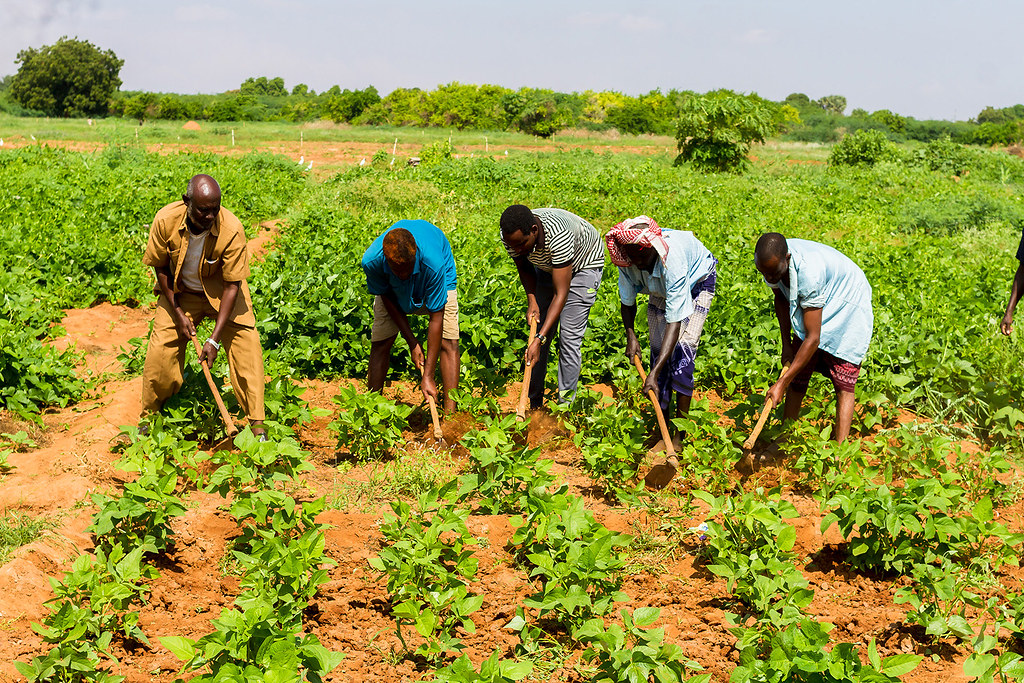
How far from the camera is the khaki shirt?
13.8ft

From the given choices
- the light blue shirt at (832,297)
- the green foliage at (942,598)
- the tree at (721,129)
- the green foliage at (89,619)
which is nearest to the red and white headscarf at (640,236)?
the light blue shirt at (832,297)

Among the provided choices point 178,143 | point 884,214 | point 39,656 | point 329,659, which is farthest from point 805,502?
point 178,143

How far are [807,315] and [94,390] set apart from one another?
15.1 feet

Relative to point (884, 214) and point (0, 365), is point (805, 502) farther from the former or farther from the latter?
point (884, 214)

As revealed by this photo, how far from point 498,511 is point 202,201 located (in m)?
2.10

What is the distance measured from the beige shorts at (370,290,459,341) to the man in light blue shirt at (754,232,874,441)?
184 centimetres

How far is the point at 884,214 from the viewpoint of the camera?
12594 millimetres

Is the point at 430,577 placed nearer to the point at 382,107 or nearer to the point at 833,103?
the point at 382,107

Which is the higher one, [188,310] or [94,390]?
[188,310]

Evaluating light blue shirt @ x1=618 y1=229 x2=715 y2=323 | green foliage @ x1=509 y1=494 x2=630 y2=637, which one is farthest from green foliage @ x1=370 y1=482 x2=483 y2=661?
light blue shirt @ x1=618 y1=229 x2=715 y2=323

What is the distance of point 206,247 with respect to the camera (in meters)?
4.21

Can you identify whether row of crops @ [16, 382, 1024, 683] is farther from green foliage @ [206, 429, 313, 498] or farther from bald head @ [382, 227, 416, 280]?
bald head @ [382, 227, 416, 280]

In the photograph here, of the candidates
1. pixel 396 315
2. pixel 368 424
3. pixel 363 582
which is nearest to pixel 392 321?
pixel 396 315

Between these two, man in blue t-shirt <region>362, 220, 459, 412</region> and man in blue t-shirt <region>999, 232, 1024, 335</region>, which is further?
man in blue t-shirt <region>999, 232, 1024, 335</region>
